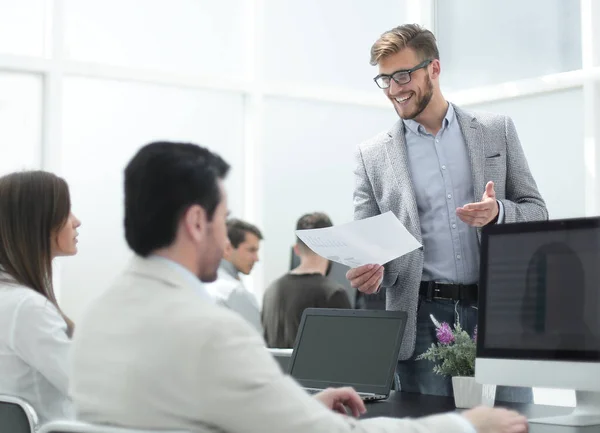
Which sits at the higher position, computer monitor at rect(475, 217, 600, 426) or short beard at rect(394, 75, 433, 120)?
short beard at rect(394, 75, 433, 120)

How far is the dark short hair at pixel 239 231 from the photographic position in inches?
235

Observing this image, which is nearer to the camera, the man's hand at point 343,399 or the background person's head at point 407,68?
the man's hand at point 343,399

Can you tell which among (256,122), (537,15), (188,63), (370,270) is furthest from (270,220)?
(370,270)

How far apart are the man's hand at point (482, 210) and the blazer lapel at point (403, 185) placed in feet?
0.80

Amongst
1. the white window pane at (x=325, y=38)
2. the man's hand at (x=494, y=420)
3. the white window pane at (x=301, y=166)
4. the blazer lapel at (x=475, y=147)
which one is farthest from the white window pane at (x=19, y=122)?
the man's hand at (x=494, y=420)

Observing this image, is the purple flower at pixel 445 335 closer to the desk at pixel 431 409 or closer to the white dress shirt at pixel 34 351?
the desk at pixel 431 409

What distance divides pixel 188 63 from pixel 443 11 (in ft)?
7.10

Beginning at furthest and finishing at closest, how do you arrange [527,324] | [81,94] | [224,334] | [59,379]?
[81,94]
[59,379]
[527,324]
[224,334]

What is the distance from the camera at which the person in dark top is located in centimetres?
524

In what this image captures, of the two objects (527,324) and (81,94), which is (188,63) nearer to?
(81,94)

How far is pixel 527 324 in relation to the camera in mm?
2127

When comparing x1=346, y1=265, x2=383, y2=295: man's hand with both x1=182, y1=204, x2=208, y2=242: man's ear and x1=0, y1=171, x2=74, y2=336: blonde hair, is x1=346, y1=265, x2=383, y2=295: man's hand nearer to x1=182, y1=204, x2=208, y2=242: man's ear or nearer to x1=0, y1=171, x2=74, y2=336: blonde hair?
x1=0, y1=171, x2=74, y2=336: blonde hair

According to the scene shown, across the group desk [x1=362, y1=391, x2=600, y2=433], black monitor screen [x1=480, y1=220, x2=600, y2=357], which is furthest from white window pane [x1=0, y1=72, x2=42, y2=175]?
black monitor screen [x1=480, y1=220, x2=600, y2=357]

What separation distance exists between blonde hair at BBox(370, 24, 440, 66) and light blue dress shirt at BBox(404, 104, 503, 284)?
21 cm
